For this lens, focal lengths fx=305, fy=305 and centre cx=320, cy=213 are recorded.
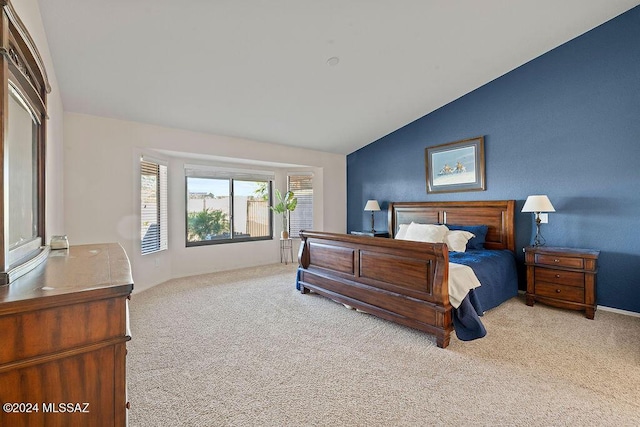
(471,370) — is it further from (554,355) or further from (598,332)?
(598,332)

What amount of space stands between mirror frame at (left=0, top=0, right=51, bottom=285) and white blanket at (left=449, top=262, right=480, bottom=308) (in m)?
2.83

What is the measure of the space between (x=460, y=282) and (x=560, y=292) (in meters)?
1.64

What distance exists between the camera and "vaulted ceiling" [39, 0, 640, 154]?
2.71 metres

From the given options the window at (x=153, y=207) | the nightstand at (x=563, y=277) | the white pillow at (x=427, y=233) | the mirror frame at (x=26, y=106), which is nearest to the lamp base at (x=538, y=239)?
the nightstand at (x=563, y=277)

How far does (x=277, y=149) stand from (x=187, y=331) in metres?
3.64

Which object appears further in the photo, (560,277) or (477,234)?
(477,234)

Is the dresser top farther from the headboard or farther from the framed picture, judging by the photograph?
the framed picture

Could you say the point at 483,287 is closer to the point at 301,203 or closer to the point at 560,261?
the point at 560,261

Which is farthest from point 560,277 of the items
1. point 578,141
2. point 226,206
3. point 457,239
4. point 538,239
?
point 226,206

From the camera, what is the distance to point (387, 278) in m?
3.12

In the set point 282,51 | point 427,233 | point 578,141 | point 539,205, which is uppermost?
point 282,51

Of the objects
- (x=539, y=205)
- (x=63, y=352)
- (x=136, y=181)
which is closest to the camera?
(x=63, y=352)

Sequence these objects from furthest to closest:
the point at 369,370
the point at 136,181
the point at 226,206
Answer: the point at 226,206 → the point at 136,181 → the point at 369,370

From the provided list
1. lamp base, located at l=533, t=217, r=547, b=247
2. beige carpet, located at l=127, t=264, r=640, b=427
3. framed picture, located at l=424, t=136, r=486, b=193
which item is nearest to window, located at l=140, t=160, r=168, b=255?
beige carpet, located at l=127, t=264, r=640, b=427
